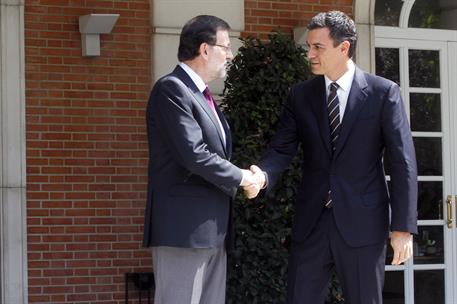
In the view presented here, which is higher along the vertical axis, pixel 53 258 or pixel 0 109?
pixel 0 109

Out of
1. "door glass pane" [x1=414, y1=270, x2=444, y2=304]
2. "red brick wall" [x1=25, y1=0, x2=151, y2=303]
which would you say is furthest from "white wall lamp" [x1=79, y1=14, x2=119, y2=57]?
"door glass pane" [x1=414, y1=270, x2=444, y2=304]

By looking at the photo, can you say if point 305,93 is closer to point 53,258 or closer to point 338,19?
point 338,19

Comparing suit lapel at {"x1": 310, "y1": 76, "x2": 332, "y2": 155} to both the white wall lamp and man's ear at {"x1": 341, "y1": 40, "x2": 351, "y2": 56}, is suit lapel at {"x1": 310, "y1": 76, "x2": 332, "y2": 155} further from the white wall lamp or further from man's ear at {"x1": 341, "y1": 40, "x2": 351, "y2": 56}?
the white wall lamp

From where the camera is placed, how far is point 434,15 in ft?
29.2

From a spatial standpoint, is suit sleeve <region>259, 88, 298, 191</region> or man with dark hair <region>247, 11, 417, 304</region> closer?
man with dark hair <region>247, 11, 417, 304</region>

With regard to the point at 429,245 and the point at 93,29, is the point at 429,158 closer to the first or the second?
the point at 429,245

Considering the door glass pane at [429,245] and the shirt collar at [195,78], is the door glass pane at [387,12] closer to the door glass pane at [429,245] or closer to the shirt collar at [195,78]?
the door glass pane at [429,245]

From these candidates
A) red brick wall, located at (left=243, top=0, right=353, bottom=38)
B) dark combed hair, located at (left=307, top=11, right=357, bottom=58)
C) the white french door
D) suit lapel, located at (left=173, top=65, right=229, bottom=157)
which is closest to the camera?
suit lapel, located at (left=173, top=65, right=229, bottom=157)

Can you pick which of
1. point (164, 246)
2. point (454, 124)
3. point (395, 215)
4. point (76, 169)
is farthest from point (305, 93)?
point (454, 124)

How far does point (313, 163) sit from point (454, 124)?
3894 millimetres

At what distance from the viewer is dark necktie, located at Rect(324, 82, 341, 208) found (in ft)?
17.0

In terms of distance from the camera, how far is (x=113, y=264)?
7590 millimetres

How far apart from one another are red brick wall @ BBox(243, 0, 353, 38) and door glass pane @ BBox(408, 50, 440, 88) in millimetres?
1036

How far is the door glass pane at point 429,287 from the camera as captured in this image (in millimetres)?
8773
